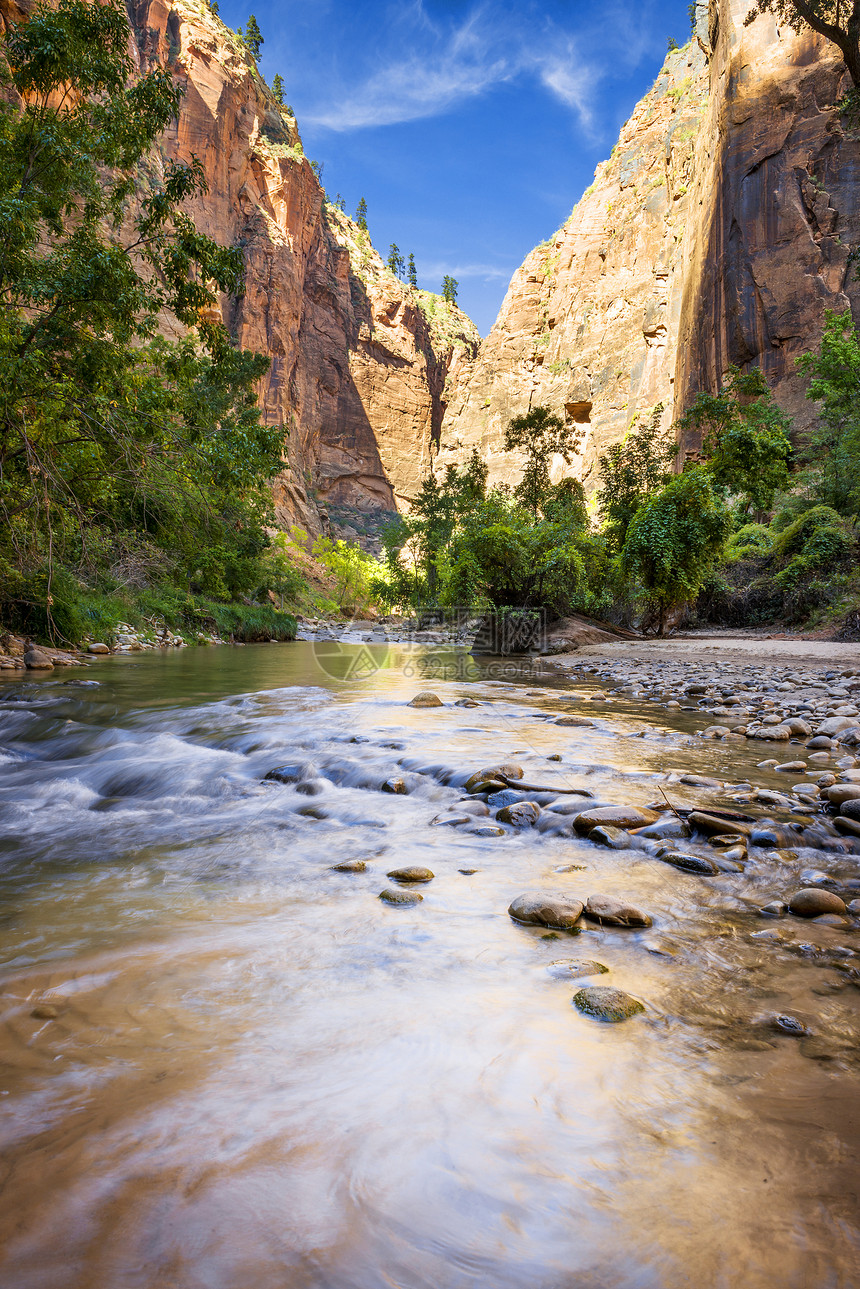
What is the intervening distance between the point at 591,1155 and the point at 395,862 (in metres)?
1.71

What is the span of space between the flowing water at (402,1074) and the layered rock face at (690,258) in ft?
91.6

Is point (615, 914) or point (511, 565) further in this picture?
point (511, 565)

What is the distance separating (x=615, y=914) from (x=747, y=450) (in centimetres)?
2595

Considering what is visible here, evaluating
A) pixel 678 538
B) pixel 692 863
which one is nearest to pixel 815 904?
pixel 692 863

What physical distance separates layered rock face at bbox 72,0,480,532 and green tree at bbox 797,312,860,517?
79.7ft

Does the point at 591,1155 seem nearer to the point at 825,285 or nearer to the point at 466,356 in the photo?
the point at 825,285

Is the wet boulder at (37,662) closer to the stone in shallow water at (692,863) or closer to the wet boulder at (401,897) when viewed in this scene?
the wet boulder at (401,897)

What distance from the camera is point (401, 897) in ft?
7.82

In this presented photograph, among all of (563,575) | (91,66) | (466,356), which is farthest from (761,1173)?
(466,356)

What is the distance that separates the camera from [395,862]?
9.21 ft

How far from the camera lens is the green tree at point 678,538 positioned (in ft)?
56.3

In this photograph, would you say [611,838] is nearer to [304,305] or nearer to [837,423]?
[837,423]

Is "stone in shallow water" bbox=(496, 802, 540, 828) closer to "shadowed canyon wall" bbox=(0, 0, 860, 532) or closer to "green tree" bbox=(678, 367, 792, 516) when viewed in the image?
"shadowed canyon wall" bbox=(0, 0, 860, 532)

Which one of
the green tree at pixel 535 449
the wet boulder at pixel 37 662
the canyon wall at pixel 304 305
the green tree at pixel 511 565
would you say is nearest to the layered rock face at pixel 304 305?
the canyon wall at pixel 304 305
